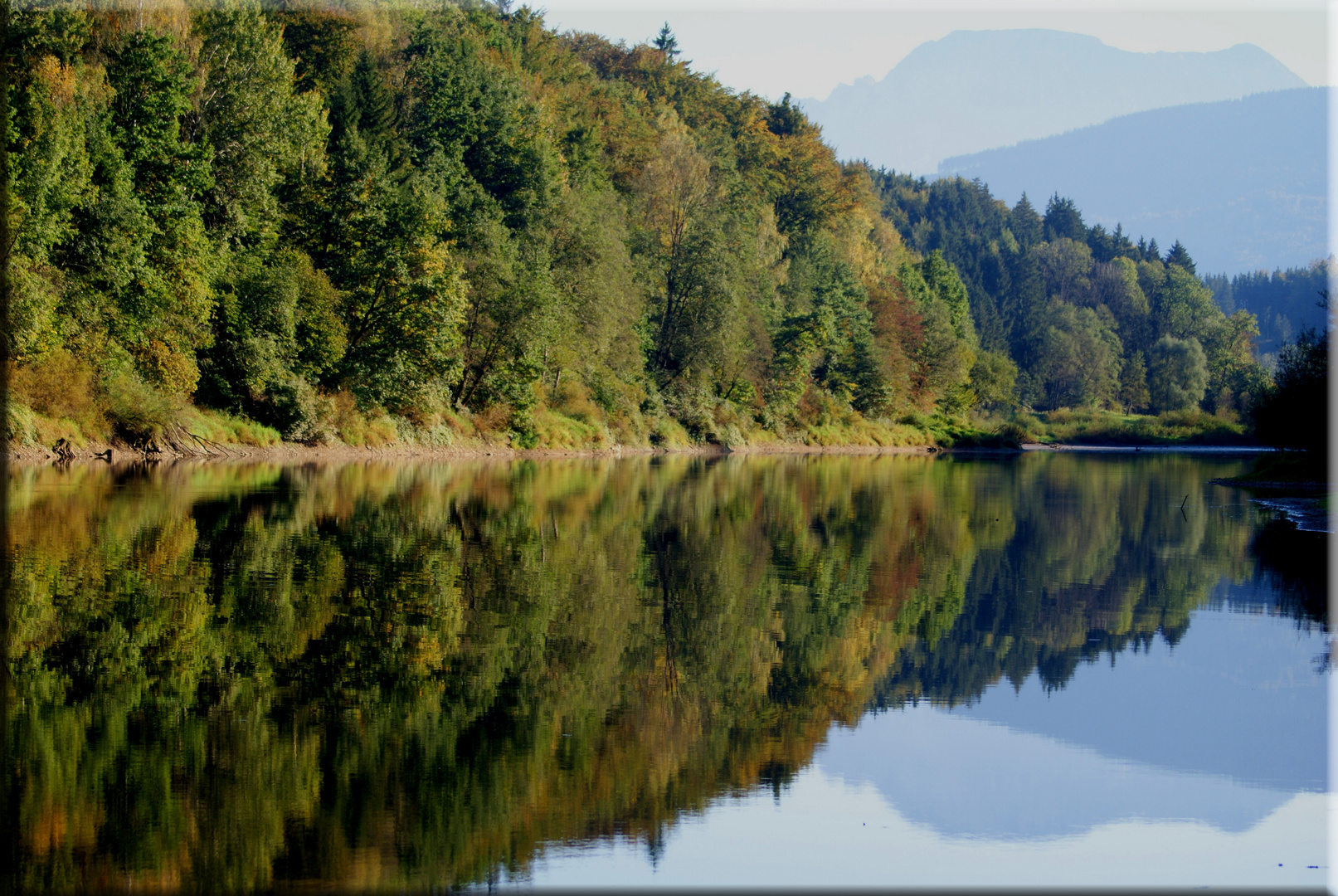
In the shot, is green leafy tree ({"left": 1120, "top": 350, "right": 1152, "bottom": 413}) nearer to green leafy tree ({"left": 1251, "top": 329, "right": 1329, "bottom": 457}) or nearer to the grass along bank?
the grass along bank

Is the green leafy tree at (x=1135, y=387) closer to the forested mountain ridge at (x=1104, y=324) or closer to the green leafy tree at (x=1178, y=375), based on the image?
the forested mountain ridge at (x=1104, y=324)

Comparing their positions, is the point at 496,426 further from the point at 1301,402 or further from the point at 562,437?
the point at 1301,402

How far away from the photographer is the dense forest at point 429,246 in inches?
1442

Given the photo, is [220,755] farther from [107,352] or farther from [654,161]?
[654,161]

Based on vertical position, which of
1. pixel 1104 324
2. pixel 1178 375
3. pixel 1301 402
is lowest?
pixel 1301 402

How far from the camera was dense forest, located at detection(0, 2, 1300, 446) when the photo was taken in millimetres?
36625

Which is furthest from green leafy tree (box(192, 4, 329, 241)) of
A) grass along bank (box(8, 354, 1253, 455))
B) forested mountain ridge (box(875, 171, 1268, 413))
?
forested mountain ridge (box(875, 171, 1268, 413))

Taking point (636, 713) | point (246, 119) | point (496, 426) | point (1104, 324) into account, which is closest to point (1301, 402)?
point (496, 426)

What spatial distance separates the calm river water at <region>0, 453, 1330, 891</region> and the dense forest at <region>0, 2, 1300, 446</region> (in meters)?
19.6

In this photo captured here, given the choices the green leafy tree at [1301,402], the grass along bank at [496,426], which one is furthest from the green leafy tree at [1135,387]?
the green leafy tree at [1301,402]

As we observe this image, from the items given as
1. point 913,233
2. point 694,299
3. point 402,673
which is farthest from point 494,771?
point 913,233

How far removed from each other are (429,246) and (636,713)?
41273 millimetres

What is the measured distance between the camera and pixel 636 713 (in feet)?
29.0

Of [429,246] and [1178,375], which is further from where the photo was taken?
[1178,375]
